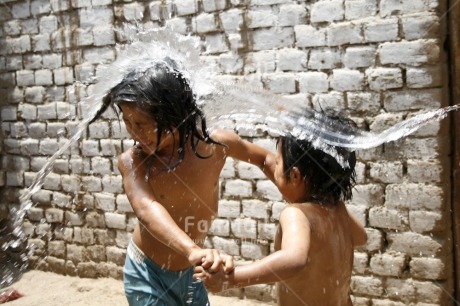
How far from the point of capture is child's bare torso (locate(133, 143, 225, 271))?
2928 mm

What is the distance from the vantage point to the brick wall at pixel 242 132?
12.7 ft

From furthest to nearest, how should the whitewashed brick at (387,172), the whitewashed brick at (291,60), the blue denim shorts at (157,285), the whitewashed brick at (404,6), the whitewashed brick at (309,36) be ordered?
the whitewashed brick at (291,60)
the whitewashed brick at (309,36)
the whitewashed brick at (387,172)
the whitewashed brick at (404,6)
the blue denim shorts at (157,285)

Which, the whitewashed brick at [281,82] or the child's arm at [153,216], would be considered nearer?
the child's arm at [153,216]

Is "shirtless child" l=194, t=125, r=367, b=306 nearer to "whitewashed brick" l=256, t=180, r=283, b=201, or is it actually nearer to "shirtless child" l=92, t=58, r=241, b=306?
"shirtless child" l=92, t=58, r=241, b=306

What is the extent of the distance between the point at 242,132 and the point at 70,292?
6.69 ft

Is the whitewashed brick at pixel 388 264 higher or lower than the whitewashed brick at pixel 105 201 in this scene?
lower

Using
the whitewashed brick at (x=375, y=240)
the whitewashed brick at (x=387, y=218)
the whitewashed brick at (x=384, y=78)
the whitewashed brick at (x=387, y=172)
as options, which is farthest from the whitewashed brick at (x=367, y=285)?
the whitewashed brick at (x=384, y=78)

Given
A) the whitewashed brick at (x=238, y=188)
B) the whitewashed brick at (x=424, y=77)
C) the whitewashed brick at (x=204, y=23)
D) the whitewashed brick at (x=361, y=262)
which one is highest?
the whitewashed brick at (x=204, y=23)

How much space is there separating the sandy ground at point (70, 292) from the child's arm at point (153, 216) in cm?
215

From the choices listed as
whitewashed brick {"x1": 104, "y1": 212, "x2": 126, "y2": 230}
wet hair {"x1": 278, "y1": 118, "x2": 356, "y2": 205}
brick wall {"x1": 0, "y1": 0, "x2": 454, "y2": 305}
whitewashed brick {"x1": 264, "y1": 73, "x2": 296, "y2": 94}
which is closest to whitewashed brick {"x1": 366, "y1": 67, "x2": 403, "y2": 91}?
brick wall {"x1": 0, "y1": 0, "x2": 454, "y2": 305}

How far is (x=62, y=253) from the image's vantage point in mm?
5719

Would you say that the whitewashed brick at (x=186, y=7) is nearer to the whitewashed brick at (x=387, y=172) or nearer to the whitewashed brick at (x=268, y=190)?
the whitewashed brick at (x=268, y=190)

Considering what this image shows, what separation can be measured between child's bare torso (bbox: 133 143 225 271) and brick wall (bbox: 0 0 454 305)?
120cm

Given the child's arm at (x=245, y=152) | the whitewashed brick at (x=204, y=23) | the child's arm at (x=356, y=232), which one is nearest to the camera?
the child's arm at (x=356, y=232)
